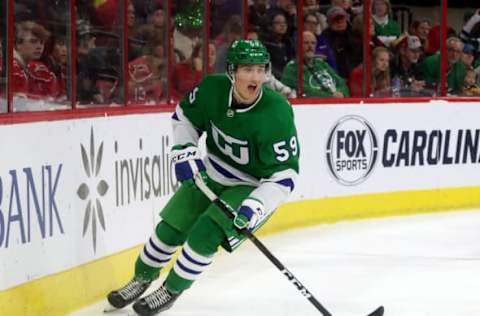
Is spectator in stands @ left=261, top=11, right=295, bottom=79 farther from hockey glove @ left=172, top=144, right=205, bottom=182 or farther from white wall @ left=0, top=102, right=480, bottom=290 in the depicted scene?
hockey glove @ left=172, top=144, right=205, bottom=182

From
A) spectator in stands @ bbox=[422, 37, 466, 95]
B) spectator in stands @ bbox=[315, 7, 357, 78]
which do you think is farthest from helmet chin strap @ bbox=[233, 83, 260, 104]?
spectator in stands @ bbox=[422, 37, 466, 95]

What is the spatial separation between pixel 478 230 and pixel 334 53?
1.80m

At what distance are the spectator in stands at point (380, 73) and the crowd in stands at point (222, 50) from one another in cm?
1

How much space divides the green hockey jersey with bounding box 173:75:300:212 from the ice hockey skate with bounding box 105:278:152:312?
1.94ft

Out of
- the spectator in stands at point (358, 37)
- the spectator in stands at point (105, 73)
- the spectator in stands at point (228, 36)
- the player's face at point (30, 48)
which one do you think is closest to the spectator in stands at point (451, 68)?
the spectator in stands at point (358, 37)

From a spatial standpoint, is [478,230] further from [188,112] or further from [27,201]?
[27,201]

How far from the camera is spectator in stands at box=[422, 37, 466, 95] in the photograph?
1059cm

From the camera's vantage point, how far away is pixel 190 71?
8.34 metres

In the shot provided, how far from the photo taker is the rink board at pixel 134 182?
536 cm

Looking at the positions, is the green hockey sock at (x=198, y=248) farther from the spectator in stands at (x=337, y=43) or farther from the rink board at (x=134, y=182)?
the spectator in stands at (x=337, y=43)

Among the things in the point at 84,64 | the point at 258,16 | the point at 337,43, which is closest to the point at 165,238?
the point at 84,64

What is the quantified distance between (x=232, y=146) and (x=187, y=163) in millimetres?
226

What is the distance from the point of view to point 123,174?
655 centimetres

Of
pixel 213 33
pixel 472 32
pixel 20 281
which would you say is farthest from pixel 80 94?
pixel 472 32
